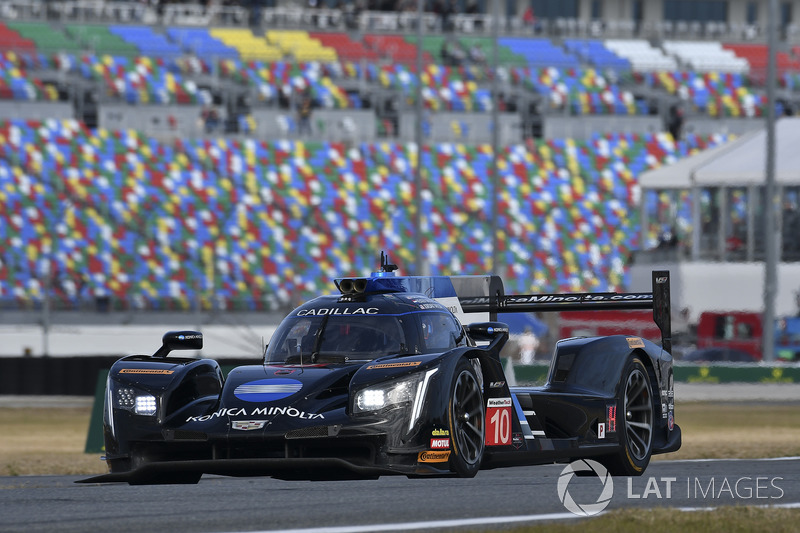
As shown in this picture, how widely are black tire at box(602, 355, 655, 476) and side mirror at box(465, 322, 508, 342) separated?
1126mm

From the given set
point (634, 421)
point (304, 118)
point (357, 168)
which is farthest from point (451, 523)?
point (304, 118)

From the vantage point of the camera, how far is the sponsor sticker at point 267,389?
8.42 metres

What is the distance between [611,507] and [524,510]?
0.56 metres

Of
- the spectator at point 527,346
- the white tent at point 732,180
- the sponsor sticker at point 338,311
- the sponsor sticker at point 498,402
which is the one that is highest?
the sponsor sticker at point 338,311

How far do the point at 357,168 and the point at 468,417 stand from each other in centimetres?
3604

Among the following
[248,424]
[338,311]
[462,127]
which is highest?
[338,311]

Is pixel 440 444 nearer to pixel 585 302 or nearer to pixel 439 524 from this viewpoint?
pixel 439 524

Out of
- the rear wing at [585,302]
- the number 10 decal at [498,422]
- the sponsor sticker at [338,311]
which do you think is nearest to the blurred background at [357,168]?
the rear wing at [585,302]

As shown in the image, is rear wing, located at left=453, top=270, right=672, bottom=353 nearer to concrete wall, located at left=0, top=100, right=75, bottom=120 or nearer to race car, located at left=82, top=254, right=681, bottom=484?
race car, located at left=82, top=254, right=681, bottom=484

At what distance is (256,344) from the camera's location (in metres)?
32.4

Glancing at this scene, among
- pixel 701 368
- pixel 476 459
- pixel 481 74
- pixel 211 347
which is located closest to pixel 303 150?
pixel 481 74

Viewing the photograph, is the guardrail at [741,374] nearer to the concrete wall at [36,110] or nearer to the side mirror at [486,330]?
the side mirror at [486,330]

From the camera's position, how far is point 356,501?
8891 mm

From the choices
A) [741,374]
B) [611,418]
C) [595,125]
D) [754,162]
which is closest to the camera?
[611,418]
